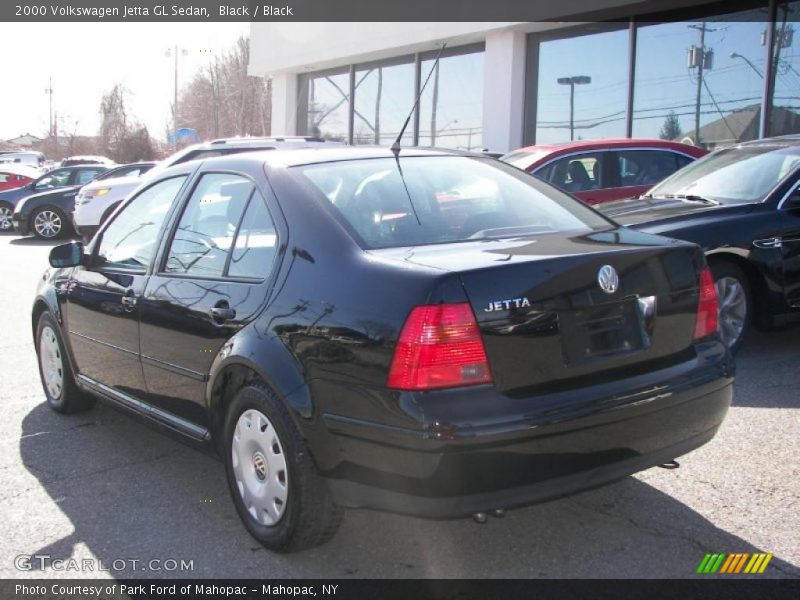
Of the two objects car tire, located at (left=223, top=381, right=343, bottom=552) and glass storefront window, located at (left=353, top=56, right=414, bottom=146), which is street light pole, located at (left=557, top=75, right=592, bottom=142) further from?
car tire, located at (left=223, top=381, right=343, bottom=552)

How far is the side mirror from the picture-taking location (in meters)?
4.89

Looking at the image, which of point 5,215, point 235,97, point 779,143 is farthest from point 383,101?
point 235,97

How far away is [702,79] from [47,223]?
13556 millimetres

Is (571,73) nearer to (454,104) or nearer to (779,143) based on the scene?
(454,104)

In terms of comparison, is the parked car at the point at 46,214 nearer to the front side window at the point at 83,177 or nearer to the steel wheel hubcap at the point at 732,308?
the front side window at the point at 83,177

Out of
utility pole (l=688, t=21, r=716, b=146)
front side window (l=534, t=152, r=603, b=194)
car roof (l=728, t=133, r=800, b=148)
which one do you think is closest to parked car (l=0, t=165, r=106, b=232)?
utility pole (l=688, t=21, r=716, b=146)

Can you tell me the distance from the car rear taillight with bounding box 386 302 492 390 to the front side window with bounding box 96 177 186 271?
1.97 meters

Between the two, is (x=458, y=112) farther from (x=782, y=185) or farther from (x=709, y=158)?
(x=782, y=185)

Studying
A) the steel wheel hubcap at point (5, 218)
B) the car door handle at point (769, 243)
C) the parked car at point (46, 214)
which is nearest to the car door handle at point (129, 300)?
the car door handle at point (769, 243)

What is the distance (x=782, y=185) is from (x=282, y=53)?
1957 cm

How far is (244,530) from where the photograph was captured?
369cm

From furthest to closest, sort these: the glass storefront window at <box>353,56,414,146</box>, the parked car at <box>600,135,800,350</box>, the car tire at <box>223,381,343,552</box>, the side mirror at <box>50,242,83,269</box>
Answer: the glass storefront window at <box>353,56,414,146</box> < the parked car at <box>600,135,800,350</box> < the side mirror at <box>50,242,83,269</box> < the car tire at <box>223,381,343,552</box>

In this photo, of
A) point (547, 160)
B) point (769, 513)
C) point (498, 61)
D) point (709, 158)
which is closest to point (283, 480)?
point (769, 513)

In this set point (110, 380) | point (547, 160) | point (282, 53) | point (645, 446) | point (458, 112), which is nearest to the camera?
point (645, 446)
